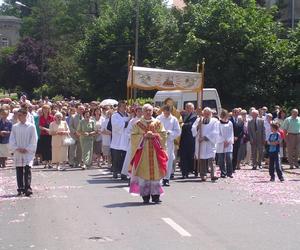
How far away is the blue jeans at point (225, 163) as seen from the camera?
20.2m

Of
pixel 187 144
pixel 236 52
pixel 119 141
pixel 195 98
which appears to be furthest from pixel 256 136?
pixel 236 52

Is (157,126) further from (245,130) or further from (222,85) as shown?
(222,85)

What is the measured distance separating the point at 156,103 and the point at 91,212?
17.7 metres

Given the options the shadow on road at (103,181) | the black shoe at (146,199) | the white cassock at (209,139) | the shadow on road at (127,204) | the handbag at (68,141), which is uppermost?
the white cassock at (209,139)

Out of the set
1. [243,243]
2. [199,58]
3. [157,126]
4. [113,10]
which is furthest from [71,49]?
[243,243]

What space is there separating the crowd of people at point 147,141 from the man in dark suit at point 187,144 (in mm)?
11

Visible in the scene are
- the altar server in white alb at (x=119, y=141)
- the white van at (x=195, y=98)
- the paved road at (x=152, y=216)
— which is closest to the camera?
the paved road at (x=152, y=216)

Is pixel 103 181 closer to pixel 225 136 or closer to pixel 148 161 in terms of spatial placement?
pixel 225 136

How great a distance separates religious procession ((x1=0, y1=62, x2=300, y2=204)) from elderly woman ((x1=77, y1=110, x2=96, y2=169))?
3cm

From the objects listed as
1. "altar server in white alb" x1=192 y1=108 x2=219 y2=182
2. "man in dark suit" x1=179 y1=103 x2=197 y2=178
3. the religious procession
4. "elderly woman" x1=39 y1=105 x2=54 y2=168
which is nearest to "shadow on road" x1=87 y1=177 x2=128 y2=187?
the religious procession

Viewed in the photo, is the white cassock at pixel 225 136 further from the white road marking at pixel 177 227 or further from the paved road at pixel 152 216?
the white road marking at pixel 177 227

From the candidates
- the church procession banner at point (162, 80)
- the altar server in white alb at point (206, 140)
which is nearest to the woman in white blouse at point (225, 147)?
the altar server in white alb at point (206, 140)

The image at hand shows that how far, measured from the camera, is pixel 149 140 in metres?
14.4

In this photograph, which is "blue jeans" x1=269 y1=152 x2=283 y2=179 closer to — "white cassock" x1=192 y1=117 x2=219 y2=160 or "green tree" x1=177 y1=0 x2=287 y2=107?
"white cassock" x1=192 y1=117 x2=219 y2=160
